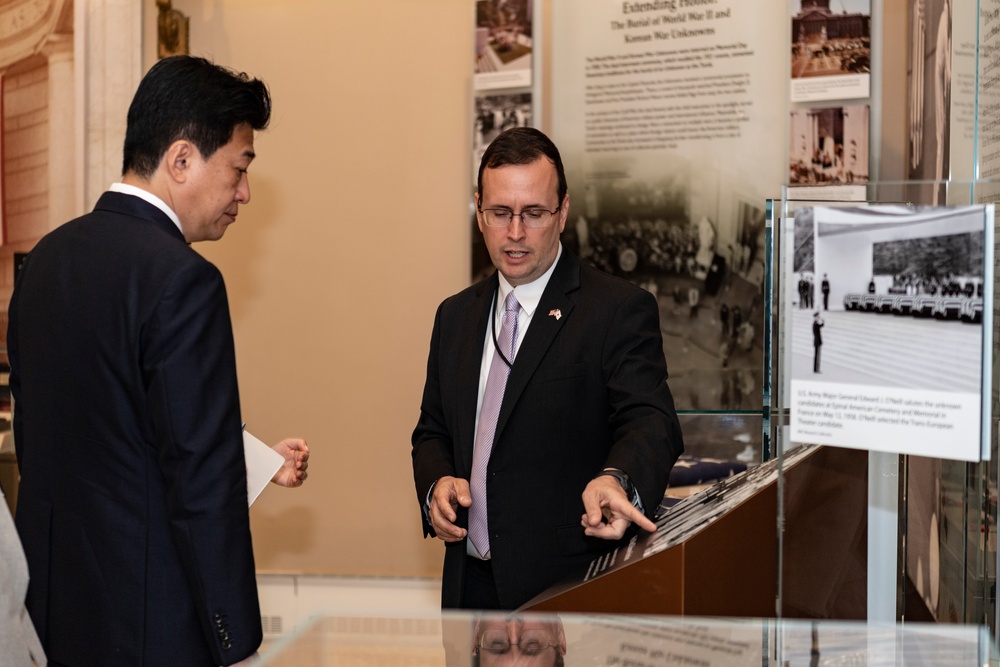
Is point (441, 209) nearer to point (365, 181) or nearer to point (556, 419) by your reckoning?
point (365, 181)

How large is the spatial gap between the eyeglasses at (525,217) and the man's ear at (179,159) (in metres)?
0.81

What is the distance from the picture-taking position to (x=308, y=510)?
4.87 m

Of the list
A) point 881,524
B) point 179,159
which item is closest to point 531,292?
point 179,159

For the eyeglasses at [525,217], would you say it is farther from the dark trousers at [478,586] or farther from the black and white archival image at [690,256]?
the black and white archival image at [690,256]

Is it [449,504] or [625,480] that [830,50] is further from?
[449,504]

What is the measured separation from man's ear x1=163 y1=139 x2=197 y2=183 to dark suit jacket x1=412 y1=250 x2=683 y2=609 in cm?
90

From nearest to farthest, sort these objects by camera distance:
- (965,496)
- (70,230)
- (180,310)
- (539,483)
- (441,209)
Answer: (965,496) → (180,310) → (70,230) → (539,483) → (441,209)

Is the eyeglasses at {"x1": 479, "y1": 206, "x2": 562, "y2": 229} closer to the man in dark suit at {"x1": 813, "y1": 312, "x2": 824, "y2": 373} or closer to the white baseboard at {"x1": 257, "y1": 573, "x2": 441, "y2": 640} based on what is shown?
the man in dark suit at {"x1": 813, "y1": 312, "x2": 824, "y2": 373}

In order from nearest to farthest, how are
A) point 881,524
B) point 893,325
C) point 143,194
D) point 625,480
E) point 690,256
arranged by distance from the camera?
1. point 893,325
2. point 881,524
3. point 143,194
4. point 625,480
5. point 690,256

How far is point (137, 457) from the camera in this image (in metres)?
1.85

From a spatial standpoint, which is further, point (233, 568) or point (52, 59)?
point (52, 59)

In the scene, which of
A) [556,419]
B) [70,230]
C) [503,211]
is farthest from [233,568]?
[503,211]

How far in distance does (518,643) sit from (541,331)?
1319 millimetres

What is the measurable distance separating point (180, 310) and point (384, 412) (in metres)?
2.96
